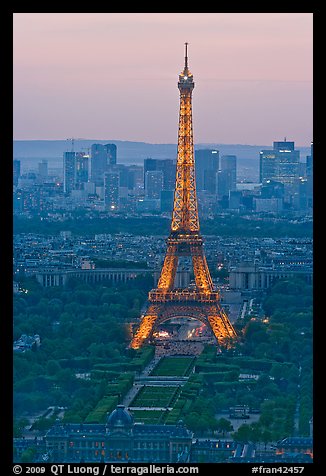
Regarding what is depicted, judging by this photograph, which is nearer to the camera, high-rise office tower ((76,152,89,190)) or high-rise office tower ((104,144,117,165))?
high-rise office tower ((104,144,117,165))

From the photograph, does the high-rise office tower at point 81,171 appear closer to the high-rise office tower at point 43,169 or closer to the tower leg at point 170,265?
the high-rise office tower at point 43,169

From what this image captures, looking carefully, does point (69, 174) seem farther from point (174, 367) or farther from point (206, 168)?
point (174, 367)

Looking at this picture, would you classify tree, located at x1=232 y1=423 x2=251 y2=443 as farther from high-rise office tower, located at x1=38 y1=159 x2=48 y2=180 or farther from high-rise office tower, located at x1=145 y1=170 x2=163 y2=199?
high-rise office tower, located at x1=38 y1=159 x2=48 y2=180

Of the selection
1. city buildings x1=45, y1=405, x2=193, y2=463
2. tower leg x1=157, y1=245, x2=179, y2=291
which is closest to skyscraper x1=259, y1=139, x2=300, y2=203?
tower leg x1=157, y1=245, x2=179, y2=291

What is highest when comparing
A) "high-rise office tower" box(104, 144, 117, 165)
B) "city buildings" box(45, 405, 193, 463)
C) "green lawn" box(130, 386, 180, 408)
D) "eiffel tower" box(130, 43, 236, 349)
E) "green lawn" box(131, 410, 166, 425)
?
"high-rise office tower" box(104, 144, 117, 165)
